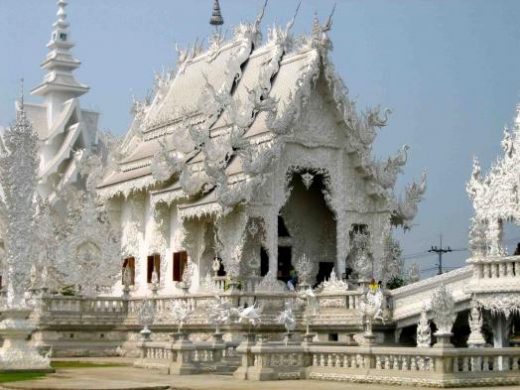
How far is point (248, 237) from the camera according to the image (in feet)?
89.2

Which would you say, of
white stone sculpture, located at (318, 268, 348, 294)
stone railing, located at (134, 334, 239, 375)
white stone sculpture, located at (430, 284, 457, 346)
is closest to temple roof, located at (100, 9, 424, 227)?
white stone sculpture, located at (318, 268, 348, 294)

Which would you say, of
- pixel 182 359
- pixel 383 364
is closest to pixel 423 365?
pixel 383 364

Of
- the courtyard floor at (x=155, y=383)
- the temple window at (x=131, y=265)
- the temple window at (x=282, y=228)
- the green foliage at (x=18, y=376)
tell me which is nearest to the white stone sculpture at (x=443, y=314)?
the courtyard floor at (x=155, y=383)

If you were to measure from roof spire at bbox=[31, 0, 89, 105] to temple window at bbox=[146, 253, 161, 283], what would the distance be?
1149cm

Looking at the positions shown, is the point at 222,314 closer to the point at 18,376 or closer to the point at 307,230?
the point at 18,376

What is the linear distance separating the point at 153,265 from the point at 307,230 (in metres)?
4.63

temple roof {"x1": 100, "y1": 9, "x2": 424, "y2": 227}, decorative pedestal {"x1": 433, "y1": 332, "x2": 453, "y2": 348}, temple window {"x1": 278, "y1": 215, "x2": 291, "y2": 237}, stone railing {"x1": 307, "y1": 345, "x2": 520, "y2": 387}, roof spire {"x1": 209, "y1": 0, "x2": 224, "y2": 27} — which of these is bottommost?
stone railing {"x1": 307, "y1": 345, "x2": 520, "y2": 387}

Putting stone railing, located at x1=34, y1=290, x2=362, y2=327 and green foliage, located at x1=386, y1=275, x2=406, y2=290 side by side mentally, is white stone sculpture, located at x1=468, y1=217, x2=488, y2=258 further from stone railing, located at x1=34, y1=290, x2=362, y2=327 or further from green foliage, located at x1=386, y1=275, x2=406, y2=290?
green foliage, located at x1=386, y1=275, x2=406, y2=290

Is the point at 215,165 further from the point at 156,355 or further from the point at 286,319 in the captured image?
the point at 286,319

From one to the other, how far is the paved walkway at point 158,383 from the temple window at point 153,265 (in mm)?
11740

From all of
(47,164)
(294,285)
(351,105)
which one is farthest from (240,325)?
(47,164)

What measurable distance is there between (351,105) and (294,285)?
4759 millimetres

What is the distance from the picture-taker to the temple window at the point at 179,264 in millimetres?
29522

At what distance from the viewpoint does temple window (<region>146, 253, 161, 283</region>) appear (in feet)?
101
